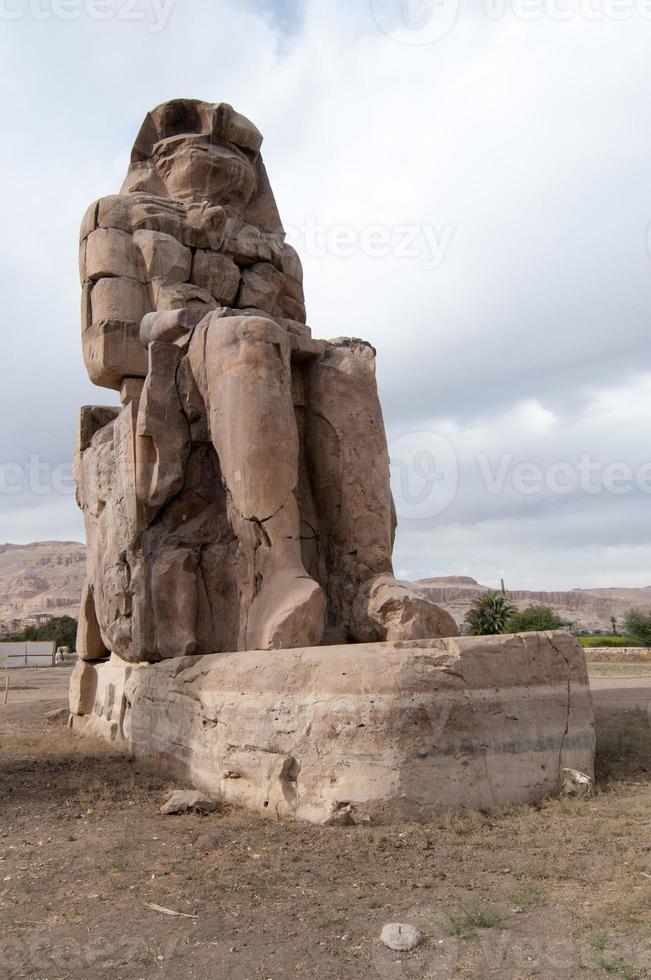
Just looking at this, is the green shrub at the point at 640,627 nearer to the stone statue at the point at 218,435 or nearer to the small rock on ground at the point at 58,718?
the small rock on ground at the point at 58,718

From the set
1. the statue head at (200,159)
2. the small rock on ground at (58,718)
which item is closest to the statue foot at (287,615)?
the statue head at (200,159)

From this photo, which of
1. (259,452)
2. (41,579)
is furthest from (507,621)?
(41,579)

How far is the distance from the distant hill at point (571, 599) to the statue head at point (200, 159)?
56256 mm

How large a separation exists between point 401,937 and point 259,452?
2.42m

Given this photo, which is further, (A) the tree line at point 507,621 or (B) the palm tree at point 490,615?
(B) the palm tree at point 490,615

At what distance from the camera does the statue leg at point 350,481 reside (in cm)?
446

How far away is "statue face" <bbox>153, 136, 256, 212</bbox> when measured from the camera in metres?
5.45

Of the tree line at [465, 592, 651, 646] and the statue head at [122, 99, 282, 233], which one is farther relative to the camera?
the tree line at [465, 592, 651, 646]

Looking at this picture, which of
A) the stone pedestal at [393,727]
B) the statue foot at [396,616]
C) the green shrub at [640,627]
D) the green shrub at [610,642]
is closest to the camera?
the stone pedestal at [393,727]

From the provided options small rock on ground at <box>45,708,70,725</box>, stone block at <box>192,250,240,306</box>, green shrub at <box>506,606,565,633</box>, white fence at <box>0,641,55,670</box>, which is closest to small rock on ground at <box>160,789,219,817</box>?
stone block at <box>192,250,240,306</box>

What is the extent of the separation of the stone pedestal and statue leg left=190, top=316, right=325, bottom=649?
50 centimetres

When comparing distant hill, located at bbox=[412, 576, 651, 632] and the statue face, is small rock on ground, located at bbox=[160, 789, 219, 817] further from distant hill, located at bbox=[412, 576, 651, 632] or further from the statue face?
distant hill, located at bbox=[412, 576, 651, 632]

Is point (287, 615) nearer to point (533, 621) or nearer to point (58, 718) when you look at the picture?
point (58, 718)

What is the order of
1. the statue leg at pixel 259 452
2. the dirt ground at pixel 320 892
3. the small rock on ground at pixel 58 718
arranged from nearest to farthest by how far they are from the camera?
the dirt ground at pixel 320 892, the statue leg at pixel 259 452, the small rock on ground at pixel 58 718
